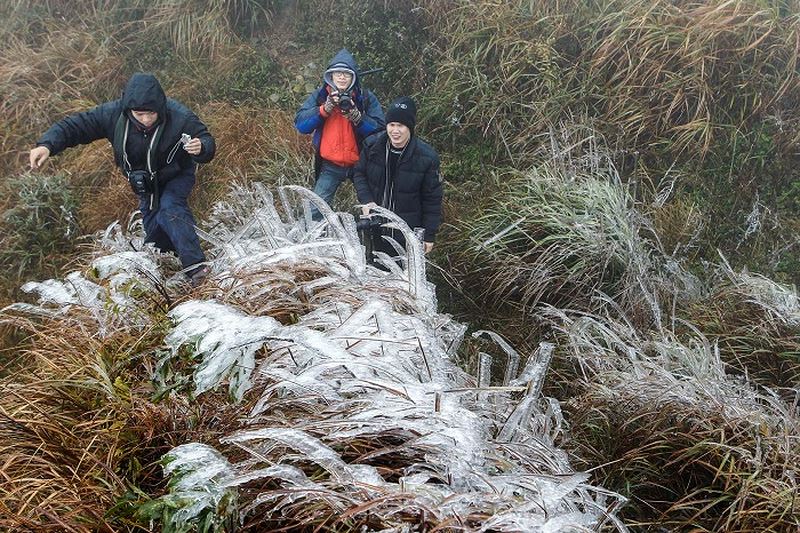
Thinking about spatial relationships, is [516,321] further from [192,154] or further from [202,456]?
[202,456]

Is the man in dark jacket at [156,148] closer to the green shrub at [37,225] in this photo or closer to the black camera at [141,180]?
the black camera at [141,180]

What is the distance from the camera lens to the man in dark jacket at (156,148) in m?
4.29

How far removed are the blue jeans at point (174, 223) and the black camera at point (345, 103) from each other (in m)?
1.12

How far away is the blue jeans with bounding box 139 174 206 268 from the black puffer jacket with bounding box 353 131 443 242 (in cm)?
115

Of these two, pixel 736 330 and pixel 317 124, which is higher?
pixel 317 124

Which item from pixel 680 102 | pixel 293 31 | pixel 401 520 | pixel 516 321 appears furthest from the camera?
pixel 293 31

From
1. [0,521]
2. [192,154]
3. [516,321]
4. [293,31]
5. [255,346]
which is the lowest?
[516,321]

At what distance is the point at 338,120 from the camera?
518 centimetres

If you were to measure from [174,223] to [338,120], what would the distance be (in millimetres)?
1453

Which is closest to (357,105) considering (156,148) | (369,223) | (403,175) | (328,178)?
(328,178)

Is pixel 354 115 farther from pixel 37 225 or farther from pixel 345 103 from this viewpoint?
pixel 37 225

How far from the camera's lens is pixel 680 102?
6309mm

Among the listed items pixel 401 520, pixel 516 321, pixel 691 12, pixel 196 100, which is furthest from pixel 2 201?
pixel 691 12

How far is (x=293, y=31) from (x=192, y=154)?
4.03 m
